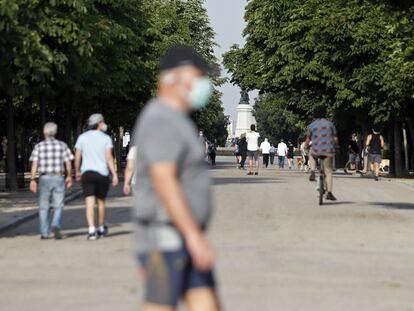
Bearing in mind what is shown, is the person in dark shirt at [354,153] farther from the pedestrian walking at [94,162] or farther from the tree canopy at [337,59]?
the pedestrian walking at [94,162]

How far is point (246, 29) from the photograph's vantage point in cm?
5741

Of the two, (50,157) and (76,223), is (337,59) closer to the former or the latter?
(76,223)

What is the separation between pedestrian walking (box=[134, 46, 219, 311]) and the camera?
215 inches

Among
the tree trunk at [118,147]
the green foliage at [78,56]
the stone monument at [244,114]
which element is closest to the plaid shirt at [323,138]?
the green foliage at [78,56]

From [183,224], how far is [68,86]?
28.2m

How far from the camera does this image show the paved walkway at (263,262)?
10367 mm

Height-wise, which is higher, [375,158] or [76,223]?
[375,158]

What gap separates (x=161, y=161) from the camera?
5.48m

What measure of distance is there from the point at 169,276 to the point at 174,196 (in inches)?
15.2

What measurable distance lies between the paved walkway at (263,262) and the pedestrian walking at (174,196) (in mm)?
4117

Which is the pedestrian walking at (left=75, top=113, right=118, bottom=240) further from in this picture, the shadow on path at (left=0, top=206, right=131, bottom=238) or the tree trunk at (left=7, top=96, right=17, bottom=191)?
the tree trunk at (left=7, top=96, right=17, bottom=191)

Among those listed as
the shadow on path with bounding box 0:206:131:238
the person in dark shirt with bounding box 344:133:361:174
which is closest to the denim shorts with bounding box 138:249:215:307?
the shadow on path with bounding box 0:206:131:238

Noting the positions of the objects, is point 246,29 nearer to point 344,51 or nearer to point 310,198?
point 344,51

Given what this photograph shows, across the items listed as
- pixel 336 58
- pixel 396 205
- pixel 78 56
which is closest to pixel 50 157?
pixel 396 205
